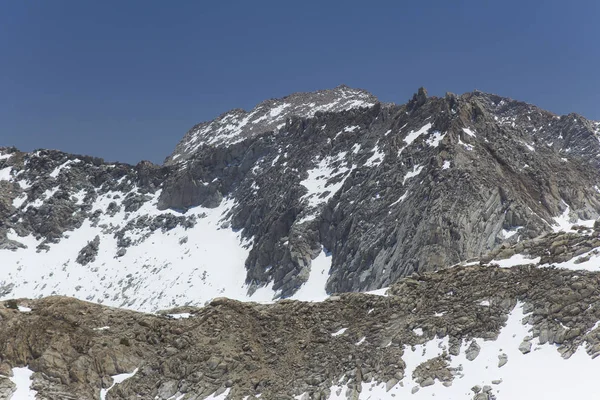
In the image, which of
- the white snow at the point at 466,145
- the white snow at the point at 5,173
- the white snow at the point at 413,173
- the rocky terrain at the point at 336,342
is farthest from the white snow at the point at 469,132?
the white snow at the point at 5,173

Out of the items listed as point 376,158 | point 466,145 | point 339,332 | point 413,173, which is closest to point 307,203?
point 376,158

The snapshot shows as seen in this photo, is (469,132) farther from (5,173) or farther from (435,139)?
(5,173)

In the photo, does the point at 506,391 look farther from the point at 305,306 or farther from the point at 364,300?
the point at 305,306

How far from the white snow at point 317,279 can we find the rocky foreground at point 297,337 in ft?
147

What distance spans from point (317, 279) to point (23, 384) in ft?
188

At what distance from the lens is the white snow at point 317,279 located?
7394 cm

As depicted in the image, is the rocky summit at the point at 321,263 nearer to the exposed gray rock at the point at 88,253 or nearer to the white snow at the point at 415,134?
the exposed gray rock at the point at 88,253

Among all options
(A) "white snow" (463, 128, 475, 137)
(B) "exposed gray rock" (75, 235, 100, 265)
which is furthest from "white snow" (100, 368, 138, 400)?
(B) "exposed gray rock" (75, 235, 100, 265)

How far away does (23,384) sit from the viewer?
23.1m

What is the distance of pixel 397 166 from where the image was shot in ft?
266

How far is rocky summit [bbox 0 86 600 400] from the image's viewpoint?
2211 centimetres

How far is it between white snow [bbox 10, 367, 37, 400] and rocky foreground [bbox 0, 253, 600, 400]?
0.72 feet

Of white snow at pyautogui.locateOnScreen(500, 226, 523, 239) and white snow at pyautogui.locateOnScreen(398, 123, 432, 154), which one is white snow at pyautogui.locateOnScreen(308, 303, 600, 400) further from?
white snow at pyautogui.locateOnScreen(398, 123, 432, 154)

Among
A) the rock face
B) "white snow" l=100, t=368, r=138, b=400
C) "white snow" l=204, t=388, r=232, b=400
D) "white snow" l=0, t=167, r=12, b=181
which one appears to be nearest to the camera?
"white snow" l=204, t=388, r=232, b=400
